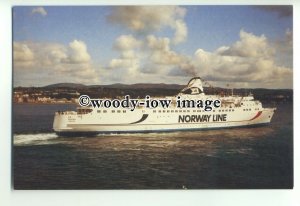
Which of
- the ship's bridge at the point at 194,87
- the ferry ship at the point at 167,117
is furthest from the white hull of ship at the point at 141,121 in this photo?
the ship's bridge at the point at 194,87

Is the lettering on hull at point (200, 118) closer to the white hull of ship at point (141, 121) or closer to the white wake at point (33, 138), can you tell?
the white hull of ship at point (141, 121)

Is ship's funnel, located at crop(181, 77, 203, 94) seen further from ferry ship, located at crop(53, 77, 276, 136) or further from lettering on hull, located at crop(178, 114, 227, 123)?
lettering on hull, located at crop(178, 114, 227, 123)

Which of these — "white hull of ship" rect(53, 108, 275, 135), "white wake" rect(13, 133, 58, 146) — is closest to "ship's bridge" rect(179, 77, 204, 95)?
"white hull of ship" rect(53, 108, 275, 135)

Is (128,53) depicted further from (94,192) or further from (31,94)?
(94,192)

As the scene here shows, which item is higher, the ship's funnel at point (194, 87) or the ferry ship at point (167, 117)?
the ship's funnel at point (194, 87)

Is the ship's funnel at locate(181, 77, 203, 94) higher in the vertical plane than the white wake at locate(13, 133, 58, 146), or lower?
higher

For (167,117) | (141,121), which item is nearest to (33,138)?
(141,121)

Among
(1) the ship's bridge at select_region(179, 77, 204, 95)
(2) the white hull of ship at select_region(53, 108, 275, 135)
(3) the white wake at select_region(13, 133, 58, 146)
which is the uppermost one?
(1) the ship's bridge at select_region(179, 77, 204, 95)
